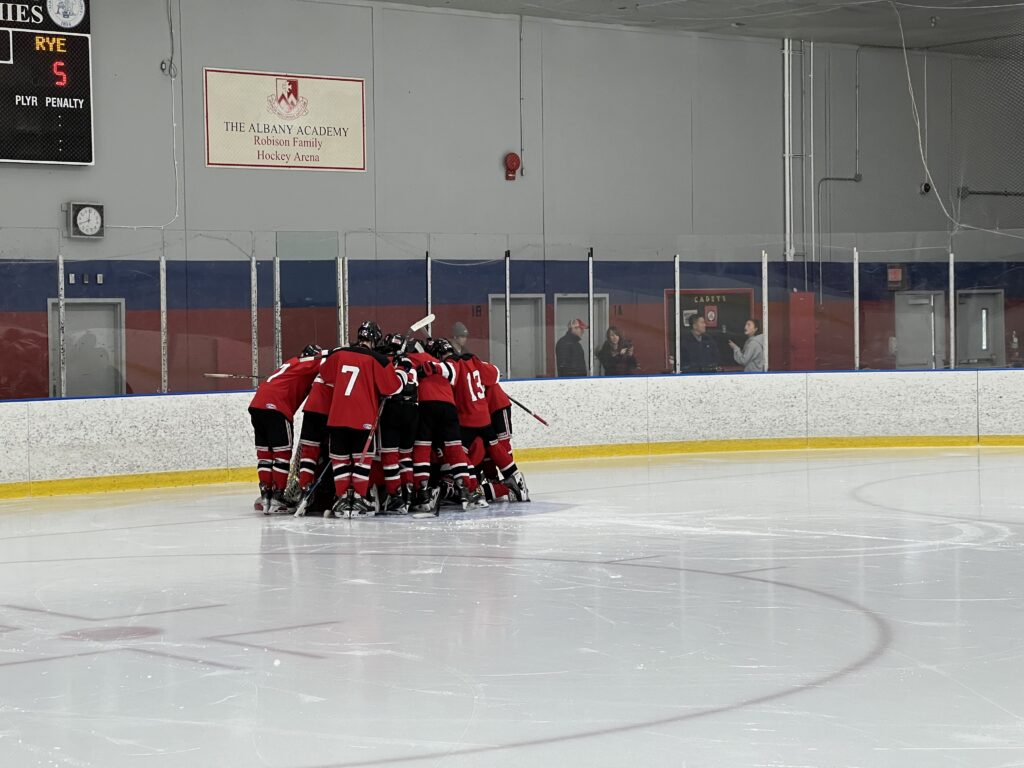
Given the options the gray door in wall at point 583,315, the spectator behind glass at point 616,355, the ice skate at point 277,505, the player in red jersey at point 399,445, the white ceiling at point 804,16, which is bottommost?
the ice skate at point 277,505

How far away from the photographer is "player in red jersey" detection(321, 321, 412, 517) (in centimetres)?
895

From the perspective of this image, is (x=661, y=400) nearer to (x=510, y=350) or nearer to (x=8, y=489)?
(x=510, y=350)

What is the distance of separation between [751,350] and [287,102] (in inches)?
198

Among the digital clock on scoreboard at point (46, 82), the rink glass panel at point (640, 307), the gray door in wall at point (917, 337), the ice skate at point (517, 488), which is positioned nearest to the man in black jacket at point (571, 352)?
the rink glass panel at point (640, 307)

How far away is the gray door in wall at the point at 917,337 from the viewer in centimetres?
1403

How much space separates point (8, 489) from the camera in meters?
10.4

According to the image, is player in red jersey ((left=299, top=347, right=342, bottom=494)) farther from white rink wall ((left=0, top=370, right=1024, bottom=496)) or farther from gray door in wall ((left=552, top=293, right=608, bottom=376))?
gray door in wall ((left=552, top=293, right=608, bottom=376))

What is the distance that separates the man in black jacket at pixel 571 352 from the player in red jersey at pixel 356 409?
4.08 m

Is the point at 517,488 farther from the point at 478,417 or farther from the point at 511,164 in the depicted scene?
the point at 511,164

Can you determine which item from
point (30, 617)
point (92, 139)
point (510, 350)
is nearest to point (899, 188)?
Answer: point (510, 350)

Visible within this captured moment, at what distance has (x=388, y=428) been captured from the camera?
9.12m

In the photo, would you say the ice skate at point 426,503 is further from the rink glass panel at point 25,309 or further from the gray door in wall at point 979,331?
the gray door in wall at point 979,331

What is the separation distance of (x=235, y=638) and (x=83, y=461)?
5.77 m

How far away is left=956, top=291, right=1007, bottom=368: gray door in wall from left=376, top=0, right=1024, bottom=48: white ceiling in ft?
10.4
